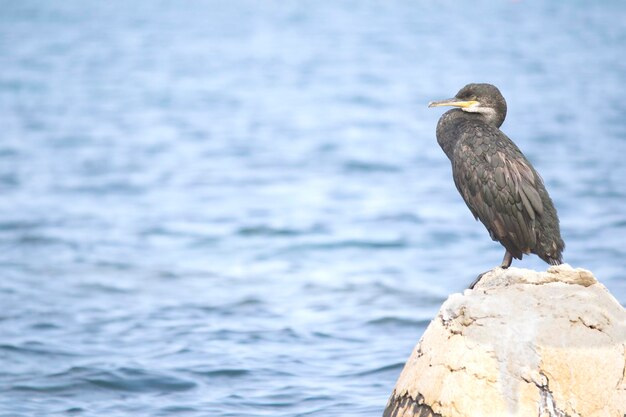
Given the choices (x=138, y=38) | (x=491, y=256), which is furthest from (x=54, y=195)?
(x=138, y=38)

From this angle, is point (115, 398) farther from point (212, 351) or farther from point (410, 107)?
point (410, 107)

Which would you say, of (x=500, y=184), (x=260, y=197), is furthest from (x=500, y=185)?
(x=260, y=197)

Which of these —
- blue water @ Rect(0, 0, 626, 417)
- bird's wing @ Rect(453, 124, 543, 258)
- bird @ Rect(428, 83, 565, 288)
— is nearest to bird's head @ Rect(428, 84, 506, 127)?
bird @ Rect(428, 83, 565, 288)

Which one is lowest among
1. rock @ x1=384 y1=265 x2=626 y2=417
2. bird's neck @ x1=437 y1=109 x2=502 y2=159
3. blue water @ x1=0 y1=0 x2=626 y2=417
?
rock @ x1=384 y1=265 x2=626 y2=417

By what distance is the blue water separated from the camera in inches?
412

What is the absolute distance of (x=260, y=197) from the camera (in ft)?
63.1

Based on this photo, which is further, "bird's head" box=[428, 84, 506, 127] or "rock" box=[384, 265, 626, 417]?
"bird's head" box=[428, 84, 506, 127]

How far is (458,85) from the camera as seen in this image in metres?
Result: 29.5

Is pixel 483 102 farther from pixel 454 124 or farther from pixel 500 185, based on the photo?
pixel 500 185

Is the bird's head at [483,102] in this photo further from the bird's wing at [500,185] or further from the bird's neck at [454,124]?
the bird's wing at [500,185]

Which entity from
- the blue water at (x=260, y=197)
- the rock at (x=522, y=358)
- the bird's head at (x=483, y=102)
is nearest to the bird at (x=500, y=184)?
the bird's head at (x=483, y=102)

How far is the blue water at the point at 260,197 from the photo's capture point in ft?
34.3

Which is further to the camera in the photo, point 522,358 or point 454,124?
point 454,124

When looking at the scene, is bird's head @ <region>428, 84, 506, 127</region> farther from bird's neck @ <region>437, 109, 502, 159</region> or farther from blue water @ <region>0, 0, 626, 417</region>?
blue water @ <region>0, 0, 626, 417</region>
